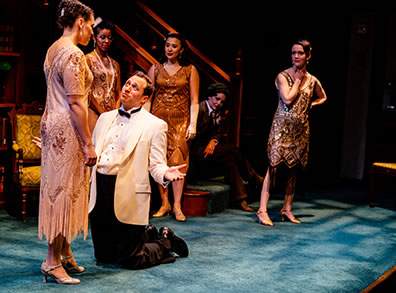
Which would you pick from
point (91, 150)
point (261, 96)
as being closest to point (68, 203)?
point (91, 150)

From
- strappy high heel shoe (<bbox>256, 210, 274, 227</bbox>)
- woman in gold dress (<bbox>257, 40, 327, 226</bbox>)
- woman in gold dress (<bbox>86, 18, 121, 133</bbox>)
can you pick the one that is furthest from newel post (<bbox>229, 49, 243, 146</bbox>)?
woman in gold dress (<bbox>86, 18, 121, 133</bbox>)

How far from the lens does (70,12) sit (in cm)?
334

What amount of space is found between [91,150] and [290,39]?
16.4ft

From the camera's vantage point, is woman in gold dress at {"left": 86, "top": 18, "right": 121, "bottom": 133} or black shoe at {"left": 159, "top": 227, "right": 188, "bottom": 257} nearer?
black shoe at {"left": 159, "top": 227, "right": 188, "bottom": 257}

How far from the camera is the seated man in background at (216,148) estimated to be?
5922mm

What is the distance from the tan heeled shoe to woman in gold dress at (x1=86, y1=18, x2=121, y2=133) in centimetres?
104

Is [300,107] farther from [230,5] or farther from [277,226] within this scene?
[230,5]

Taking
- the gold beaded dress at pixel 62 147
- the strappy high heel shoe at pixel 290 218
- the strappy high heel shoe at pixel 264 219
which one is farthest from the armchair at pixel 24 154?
the strappy high heel shoe at pixel 290 218

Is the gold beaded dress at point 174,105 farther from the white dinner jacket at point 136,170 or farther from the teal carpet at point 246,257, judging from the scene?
the white dinner jacket at point 136,170

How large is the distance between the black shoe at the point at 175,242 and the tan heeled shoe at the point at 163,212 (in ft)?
4.41

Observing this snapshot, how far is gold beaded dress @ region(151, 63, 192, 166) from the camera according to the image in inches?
214

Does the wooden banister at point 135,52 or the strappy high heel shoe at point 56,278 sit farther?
the wooden banister at point 135,52

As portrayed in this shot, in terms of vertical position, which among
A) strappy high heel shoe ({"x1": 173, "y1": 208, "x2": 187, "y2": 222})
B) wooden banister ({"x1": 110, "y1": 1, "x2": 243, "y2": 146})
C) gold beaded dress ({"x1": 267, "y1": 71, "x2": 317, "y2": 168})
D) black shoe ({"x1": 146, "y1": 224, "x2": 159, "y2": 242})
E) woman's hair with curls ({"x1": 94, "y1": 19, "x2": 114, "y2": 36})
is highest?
woman's hair with curls ({"x1": 94, "y1": 19, "x2": 114, "y2": 36})

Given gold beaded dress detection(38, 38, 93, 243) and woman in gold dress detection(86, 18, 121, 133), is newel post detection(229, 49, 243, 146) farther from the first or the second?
gold beaded dress detection(38, 38, 93, 243)
